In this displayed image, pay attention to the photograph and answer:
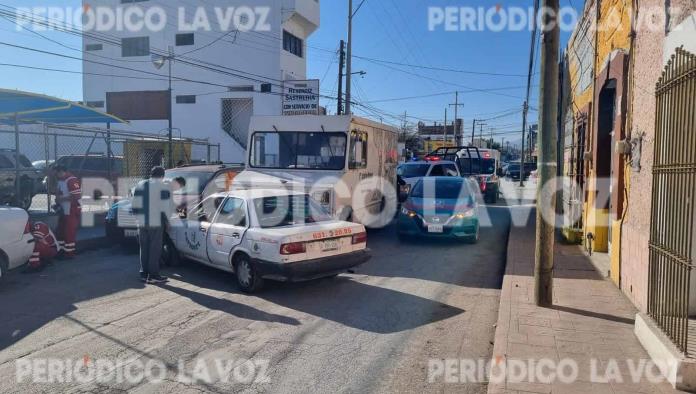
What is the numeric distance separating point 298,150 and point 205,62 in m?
29.4

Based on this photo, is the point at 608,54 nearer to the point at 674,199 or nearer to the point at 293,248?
the point at 674,199

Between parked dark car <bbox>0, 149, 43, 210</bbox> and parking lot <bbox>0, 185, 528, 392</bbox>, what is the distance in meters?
5.88

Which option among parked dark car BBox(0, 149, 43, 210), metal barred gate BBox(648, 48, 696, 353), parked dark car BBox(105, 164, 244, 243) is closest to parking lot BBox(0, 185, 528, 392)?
parked dark car BBox(105, 164, 244, 243)

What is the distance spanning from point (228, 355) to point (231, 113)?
35.4m

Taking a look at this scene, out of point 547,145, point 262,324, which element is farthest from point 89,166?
point 547,145

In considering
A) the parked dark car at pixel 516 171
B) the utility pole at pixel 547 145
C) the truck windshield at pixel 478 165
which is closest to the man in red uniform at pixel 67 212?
the utility pole at pixel 547 145

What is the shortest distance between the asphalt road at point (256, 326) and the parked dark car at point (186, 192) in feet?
4.65

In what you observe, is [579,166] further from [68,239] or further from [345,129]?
[68,239]

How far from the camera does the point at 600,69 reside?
909cm

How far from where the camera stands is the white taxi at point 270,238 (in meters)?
6.88

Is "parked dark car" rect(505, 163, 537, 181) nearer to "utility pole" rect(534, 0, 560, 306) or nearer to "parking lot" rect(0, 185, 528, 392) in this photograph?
"parking lot" rect(0, 185, 528, 392)

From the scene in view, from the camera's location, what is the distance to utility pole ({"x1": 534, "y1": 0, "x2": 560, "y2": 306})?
245 inches

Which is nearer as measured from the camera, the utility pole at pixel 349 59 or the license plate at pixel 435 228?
the license plate at pixel 435 228

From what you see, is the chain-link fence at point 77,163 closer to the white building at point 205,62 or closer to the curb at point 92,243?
the curb at point 92,243
